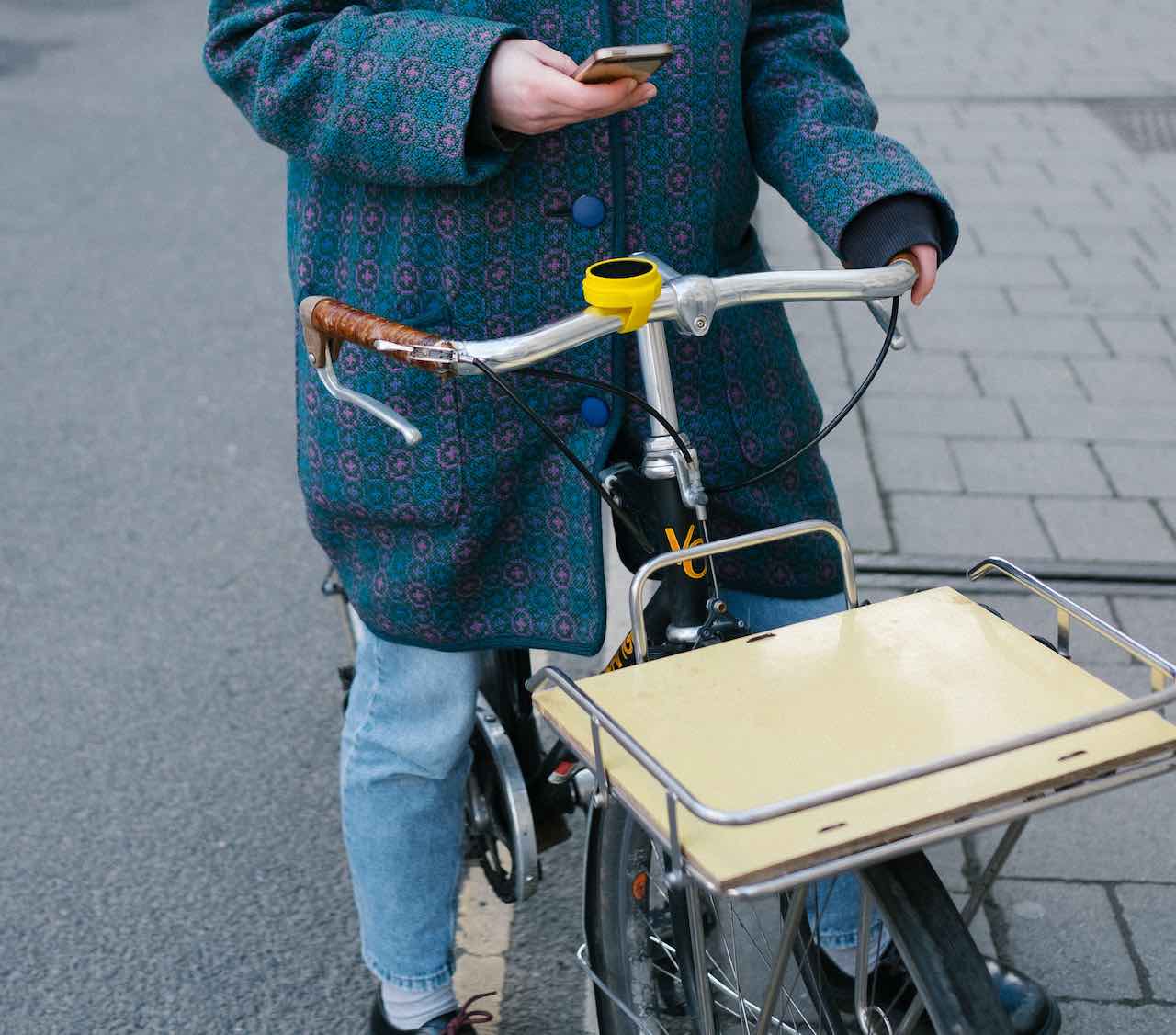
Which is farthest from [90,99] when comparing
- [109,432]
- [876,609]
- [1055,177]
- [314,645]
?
[876,609]

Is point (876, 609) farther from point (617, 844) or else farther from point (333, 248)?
point (333, 248)

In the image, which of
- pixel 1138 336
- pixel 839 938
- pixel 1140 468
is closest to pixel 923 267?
pixel 839 938

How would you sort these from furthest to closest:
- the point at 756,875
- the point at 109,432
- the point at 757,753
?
the point at 109,432 < the point at 757,753 < the point at 756,875

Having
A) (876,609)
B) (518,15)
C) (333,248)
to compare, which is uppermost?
(518,15)

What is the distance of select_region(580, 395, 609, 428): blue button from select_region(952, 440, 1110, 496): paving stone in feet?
8.10

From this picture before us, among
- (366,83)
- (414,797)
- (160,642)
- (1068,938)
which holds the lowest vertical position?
(160,642)

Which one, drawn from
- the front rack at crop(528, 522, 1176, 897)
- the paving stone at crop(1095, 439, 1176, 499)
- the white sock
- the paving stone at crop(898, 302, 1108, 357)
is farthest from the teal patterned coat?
the paving stone at crop(898, 302, 1108, 357)

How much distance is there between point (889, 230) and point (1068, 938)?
4.65ft

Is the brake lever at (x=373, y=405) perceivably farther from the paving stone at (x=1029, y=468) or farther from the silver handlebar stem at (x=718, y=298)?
the paving stone at (x=1029, y=468)

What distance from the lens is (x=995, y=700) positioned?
144 cm

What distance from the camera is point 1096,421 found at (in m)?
4.52

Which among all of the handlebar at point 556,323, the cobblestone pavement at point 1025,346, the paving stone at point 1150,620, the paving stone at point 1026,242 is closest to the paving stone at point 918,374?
the cobblestone pavement at point 1025,346

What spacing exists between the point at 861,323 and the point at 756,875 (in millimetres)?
4184

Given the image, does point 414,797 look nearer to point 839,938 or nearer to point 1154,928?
point 839,938
